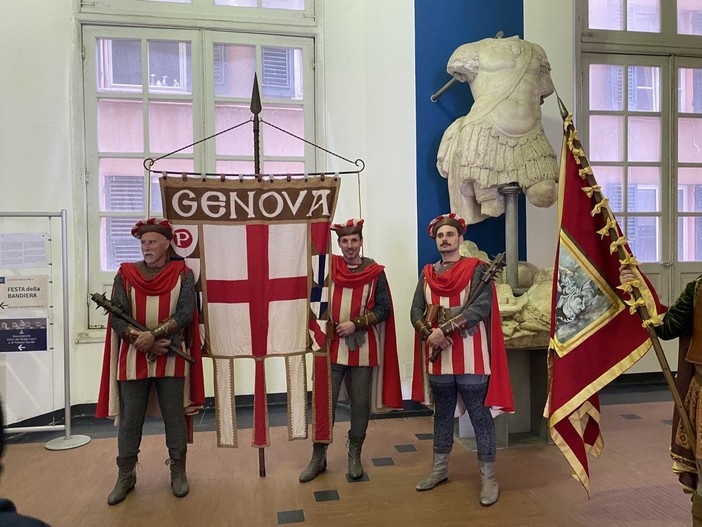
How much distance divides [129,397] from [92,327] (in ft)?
5.50

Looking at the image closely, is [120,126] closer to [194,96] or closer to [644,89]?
[194,96]

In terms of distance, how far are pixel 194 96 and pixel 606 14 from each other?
11.9ft

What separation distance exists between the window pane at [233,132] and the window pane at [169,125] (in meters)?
0.21

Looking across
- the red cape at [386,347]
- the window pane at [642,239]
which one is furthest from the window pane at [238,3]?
the window pane at [642,239]

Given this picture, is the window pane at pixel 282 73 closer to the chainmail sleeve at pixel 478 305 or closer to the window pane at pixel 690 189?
the chainmail sleeve at pixel 478 305

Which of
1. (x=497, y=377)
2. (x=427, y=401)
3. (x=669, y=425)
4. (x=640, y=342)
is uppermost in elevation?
(x=640, y=342)

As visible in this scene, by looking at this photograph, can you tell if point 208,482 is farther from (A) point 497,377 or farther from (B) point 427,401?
(A) point 497,377

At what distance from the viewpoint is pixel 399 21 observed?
4258mm

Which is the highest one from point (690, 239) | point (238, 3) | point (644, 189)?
point (238, 3)

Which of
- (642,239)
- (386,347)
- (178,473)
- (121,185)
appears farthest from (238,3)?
(642,239)

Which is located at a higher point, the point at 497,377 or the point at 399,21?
the point at 399,21

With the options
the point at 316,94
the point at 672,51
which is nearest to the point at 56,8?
the point at 316,94

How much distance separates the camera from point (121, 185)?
4363 mm

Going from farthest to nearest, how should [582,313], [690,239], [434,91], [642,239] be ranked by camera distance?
[690,239]
[642,239]
[434,91]
[582,313]
